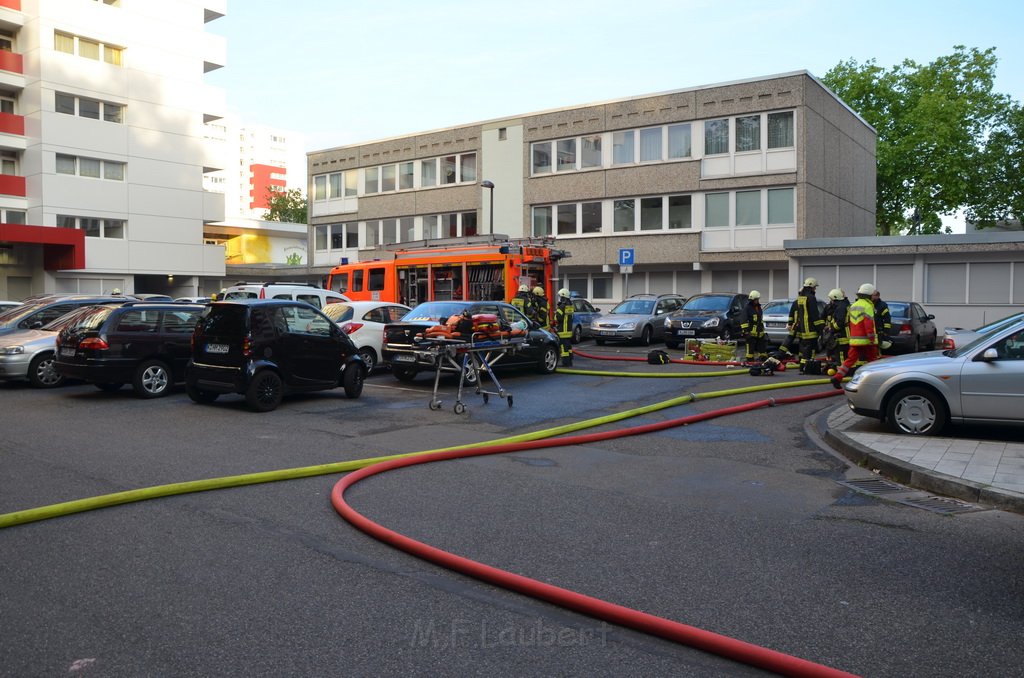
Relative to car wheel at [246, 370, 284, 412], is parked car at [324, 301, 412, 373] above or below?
above

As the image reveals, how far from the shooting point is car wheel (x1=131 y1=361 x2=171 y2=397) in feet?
43.9

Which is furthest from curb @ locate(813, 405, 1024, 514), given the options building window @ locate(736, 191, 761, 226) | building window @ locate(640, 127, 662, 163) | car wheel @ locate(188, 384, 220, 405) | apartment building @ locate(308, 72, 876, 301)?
building window @ locate(640, 127, 662, 163)

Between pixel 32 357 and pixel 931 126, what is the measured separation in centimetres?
4750

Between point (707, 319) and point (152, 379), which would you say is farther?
point (707, 319)

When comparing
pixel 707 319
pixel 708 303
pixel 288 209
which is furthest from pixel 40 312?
pixel 288 209

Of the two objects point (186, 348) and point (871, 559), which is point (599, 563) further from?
point (186, 348)

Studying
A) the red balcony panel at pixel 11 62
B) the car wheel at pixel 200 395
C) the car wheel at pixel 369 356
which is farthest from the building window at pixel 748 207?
the red balcony panel at pixel 11 62

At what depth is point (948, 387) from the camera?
9391 mm

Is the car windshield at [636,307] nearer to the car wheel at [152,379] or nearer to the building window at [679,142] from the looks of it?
the building window at [679,142]

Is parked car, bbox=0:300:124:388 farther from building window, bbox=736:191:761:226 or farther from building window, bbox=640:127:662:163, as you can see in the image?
building window, bbox=640:127:662:163

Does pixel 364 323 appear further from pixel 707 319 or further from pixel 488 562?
pixel 488 562

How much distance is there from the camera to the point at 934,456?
8359mm

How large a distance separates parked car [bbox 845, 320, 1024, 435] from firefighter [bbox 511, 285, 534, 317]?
9640 millimetres

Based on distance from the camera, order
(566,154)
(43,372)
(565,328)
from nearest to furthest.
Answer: (43,372), (565,328), (566,154)
